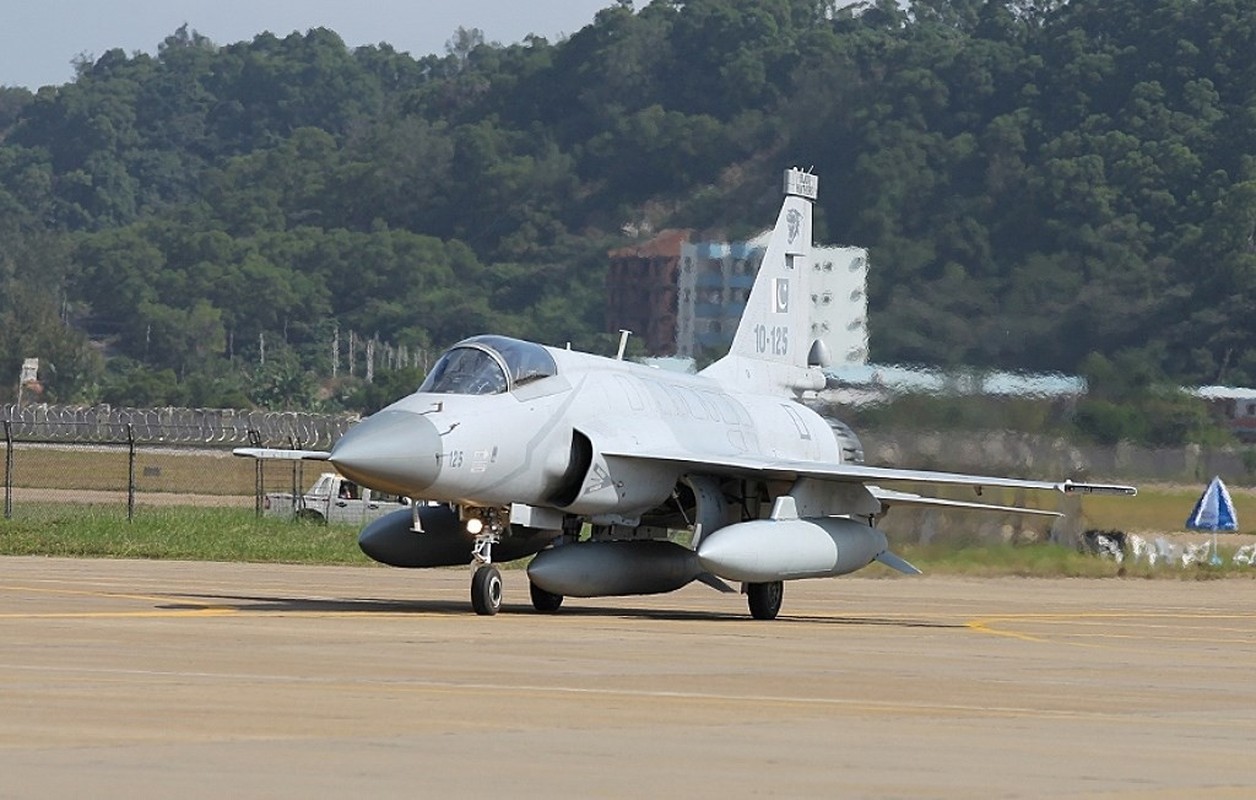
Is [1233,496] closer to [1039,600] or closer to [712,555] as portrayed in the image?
[1039,600]

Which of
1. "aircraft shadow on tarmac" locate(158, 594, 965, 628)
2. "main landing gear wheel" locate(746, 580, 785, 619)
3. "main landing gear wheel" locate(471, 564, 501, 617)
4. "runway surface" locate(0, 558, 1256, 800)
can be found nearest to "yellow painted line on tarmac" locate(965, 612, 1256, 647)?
"runway surface" locate(0, 558, 1256, 800)

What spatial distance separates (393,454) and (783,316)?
29.9ft

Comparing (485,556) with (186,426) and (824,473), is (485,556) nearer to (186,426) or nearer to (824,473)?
(824,473)

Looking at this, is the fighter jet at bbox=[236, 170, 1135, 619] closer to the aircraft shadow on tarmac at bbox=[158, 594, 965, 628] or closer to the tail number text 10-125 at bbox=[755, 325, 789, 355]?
the aircraft shadow on tarmac at bbox=[158, 594, 965, 628]

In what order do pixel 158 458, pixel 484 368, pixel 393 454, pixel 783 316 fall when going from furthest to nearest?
pixel 158 458 → pixel 783 316 → pixel 484 368 → pixel 393 454

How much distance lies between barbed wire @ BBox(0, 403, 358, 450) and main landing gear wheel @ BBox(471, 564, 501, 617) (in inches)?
1456

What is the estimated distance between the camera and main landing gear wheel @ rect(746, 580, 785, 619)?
21.7 m

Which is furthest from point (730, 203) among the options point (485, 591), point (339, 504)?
point (485, 591)

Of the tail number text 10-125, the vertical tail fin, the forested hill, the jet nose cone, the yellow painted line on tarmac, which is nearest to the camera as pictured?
the jet nose cone

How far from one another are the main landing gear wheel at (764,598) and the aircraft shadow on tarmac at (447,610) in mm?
132

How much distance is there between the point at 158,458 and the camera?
7956 centimetres

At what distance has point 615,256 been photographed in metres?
67.6

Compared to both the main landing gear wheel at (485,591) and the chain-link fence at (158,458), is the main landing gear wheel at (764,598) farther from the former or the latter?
the chain-link fence at (158,458)

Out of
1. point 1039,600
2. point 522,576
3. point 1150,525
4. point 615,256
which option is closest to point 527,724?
point 1039,600
